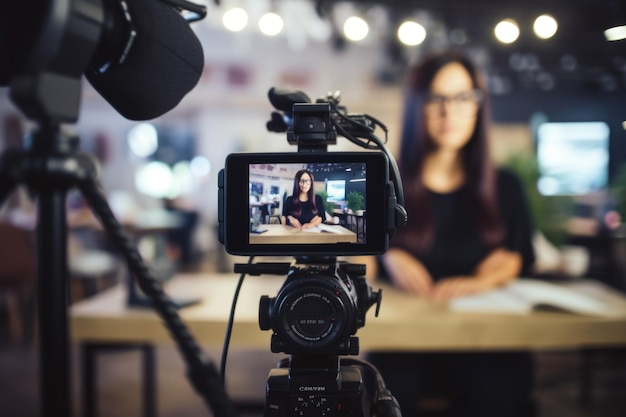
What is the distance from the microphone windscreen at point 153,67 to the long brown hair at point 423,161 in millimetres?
1205

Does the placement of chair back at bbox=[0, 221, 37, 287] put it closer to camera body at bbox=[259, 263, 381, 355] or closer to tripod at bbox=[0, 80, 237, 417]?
camera body at bbox=[259, 263, 381, 355]

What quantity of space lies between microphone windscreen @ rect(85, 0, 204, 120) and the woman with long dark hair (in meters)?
1.19

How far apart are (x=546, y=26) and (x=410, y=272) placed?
1135 millimetres

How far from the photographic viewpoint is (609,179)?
6.50 metres

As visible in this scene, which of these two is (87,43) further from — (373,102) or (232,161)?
(373,102)

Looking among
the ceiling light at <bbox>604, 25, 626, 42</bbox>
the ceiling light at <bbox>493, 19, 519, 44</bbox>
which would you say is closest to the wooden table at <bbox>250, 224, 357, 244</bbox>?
the ceiling light at <bbox>604, 25, 626, 42</bbox>

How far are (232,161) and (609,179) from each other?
6.87m

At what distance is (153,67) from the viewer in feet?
2.21

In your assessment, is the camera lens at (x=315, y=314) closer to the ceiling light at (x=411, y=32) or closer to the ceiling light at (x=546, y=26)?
the ceiling light at (x=546, y=26)

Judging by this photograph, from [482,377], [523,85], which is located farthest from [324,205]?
[523,85]

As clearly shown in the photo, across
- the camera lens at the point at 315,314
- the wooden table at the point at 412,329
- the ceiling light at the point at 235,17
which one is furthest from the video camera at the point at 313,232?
the ceiling light at the point at 235,17

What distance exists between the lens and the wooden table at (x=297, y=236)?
73 cm

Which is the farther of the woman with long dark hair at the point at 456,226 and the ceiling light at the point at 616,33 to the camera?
the woman with long dark hair at the point at 456,226

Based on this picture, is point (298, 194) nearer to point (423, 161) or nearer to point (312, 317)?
point (312, 317)
